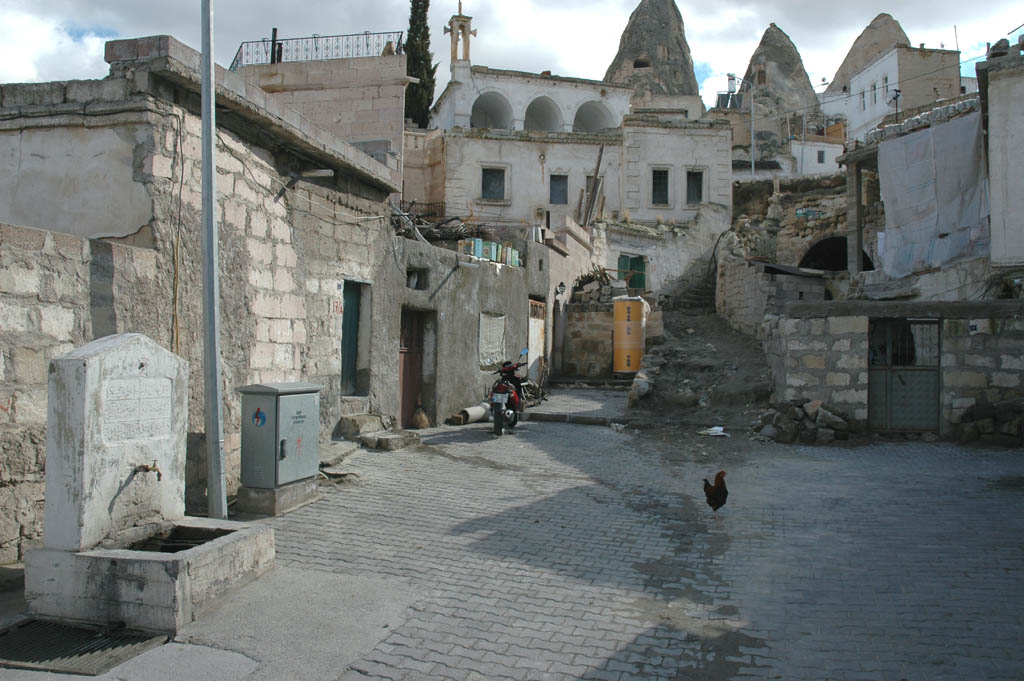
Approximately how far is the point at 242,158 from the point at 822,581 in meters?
6.47

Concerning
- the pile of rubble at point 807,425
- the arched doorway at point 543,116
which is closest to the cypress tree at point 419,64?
the arched doorway at point 543,116

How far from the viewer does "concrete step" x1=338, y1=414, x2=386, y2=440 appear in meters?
9.43

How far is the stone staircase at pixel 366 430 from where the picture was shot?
939 cm

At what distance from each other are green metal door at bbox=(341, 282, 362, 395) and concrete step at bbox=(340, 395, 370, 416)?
16cm

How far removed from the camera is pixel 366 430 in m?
9.65

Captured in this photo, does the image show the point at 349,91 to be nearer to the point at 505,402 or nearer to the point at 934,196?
the point at 505,402

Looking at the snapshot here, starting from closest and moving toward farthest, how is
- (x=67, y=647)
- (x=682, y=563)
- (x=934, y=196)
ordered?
(x=67, y=647), (x=682, y=563), (x=934, y=196)

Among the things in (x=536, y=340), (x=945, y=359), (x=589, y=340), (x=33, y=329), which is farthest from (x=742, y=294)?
(x=33, y=329)

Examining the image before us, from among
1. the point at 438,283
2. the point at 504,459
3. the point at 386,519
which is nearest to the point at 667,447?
the point at 504,459

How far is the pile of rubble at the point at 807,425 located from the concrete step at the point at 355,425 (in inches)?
228

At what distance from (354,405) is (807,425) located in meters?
6.48

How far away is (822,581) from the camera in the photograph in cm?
504

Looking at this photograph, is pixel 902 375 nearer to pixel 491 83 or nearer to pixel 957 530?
pixel 957 530

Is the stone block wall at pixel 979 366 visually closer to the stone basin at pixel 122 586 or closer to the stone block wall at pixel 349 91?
the stone basin at pixel 122 586
